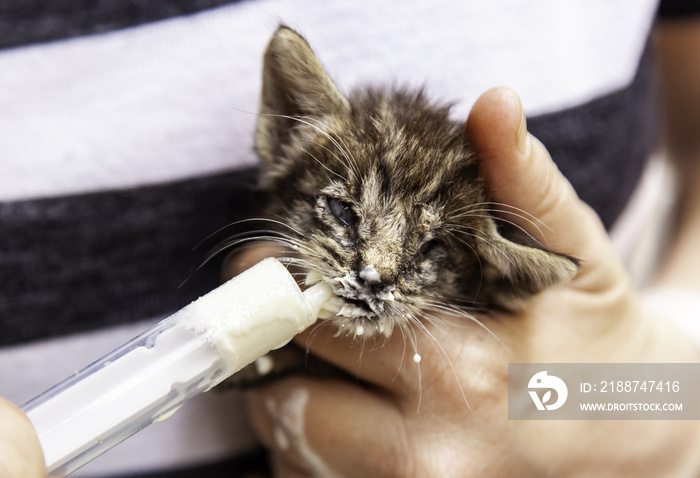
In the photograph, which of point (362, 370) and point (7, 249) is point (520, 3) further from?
point (7, 249)

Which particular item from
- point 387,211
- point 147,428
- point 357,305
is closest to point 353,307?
point 357,305

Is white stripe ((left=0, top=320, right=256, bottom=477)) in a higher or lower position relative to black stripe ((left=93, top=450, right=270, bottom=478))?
higher

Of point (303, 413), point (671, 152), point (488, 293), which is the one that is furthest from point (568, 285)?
point (671, 152)

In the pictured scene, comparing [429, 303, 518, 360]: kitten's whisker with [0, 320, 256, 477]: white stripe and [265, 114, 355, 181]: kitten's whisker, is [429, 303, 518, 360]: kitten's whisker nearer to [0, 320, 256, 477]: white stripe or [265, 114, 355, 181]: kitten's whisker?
[265, 114, 355, 181]: kitten's whisker

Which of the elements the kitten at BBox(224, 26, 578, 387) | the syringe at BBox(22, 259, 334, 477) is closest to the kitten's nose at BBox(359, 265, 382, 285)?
the kitten at BBox(224, 26, 578, 387)

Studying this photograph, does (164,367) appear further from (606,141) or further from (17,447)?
(606,141)

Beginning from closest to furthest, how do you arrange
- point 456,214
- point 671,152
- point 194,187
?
point 456,214 < point 194,187 < point 671,152

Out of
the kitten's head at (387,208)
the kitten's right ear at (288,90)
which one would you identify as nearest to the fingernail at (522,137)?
the kitten's head at (387,208)
